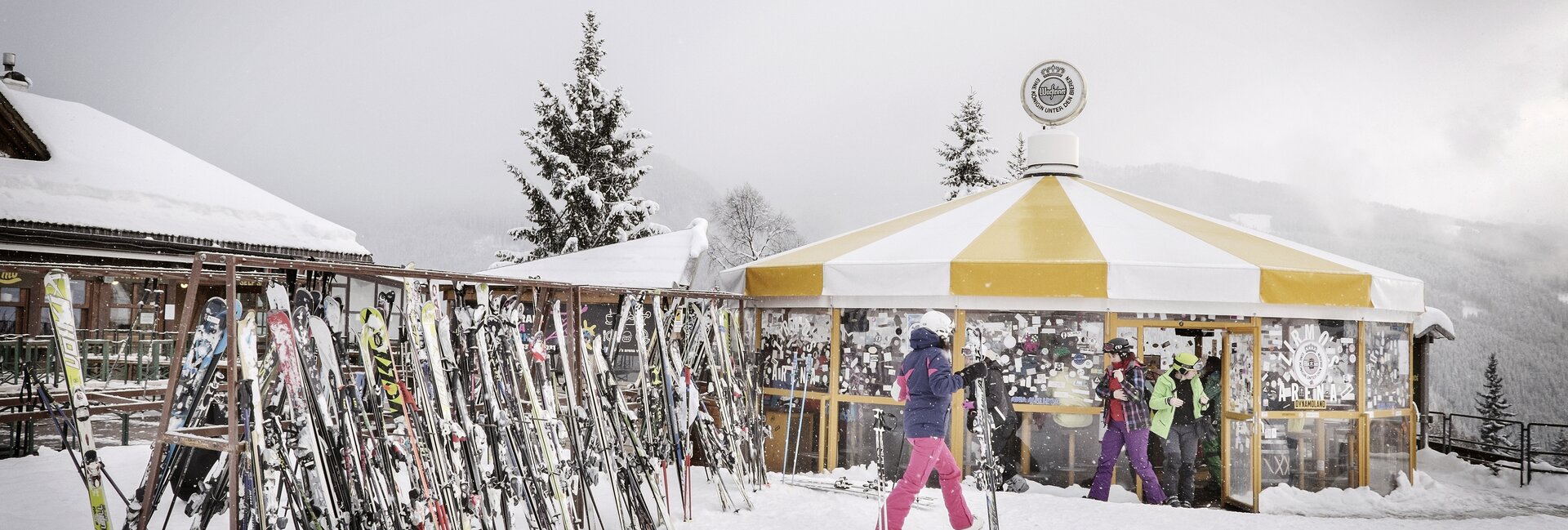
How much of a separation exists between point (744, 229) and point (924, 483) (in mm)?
31863

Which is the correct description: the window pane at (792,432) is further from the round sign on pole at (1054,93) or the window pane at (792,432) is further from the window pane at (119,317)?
the window pane at (119,317)

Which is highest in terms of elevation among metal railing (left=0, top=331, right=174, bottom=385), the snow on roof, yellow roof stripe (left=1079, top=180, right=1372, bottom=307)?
the snow on roof

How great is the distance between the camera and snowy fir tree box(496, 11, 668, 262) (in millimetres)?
21875

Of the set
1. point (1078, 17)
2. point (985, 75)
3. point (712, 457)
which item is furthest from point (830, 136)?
point (712, 457)

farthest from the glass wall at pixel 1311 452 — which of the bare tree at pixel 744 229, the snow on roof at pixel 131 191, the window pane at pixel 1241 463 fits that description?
the bare tree at pixel 744 229

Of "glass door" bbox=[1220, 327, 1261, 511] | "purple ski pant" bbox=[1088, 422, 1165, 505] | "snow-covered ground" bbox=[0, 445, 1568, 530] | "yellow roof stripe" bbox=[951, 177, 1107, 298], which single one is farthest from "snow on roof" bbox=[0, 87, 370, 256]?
"glass door" bbox=[1220, 327, 1261, 511]

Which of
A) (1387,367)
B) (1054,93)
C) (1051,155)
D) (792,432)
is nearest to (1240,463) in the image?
(1387,367)

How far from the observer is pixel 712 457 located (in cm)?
668

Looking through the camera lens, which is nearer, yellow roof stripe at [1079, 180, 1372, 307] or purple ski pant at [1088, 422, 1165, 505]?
purple ski pant at [1088, 422, 1165, 505]

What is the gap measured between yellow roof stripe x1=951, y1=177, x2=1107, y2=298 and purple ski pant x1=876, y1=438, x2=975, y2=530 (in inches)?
72.9

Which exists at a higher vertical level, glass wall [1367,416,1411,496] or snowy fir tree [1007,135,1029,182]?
snowy fir tree [1007,135,1029,182]

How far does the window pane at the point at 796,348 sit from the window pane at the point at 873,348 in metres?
0.19

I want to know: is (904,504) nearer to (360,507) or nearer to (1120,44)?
(360,507)

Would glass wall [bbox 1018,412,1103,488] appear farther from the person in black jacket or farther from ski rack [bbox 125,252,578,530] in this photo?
ski rack [bbox 125,252,578,530]
